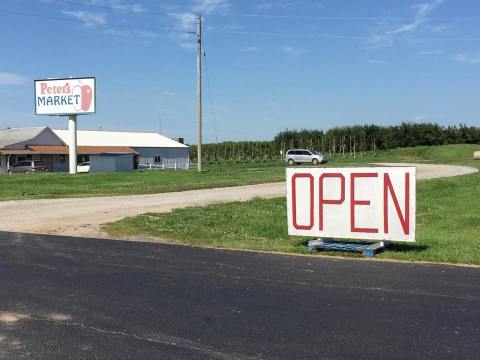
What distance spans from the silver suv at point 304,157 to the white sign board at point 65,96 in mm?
23597

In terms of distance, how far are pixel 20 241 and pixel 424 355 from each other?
885 cm

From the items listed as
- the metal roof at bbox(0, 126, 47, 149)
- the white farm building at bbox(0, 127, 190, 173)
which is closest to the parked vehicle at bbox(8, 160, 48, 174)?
the white farm building at bbox(0, 127, 190, 173)

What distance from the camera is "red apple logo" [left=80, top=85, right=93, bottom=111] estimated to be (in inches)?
1711

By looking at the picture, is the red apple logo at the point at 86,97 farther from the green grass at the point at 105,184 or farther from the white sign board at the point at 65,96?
the green grass at the point at 105,184

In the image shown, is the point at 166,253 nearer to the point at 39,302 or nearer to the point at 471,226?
the point at 39,302

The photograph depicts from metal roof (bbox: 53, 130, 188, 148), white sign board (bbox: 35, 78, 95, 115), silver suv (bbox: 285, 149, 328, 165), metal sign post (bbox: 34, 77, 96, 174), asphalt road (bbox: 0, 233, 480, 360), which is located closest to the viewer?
asphalt road (bbox: 0, 233, 480, 360)

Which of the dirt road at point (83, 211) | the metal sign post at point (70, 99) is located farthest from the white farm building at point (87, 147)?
the dirt road at point (83, 211)

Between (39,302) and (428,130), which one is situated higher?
(428,130)

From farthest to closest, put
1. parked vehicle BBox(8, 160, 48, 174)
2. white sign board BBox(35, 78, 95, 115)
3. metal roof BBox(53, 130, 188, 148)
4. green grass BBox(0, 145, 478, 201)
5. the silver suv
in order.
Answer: metal roof BBox(53, 130, 188, 148), parked vehicle BBox(8, 160, 48, 174), the silver suv, white sign board BBox(35, 78, 95, 115), green grass BBox(0, 145, 478, 201)

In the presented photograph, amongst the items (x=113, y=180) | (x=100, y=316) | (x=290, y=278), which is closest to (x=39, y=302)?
(x=100, y=316)

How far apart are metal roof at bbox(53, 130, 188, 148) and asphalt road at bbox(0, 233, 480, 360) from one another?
69.7 meters

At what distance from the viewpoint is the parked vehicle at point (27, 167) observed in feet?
197

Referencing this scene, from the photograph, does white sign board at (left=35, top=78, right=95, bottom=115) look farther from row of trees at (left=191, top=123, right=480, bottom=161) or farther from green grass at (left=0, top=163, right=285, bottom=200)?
row of trees at (left=191, top=123, right=480, bottom=161)

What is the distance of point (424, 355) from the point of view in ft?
15.2
